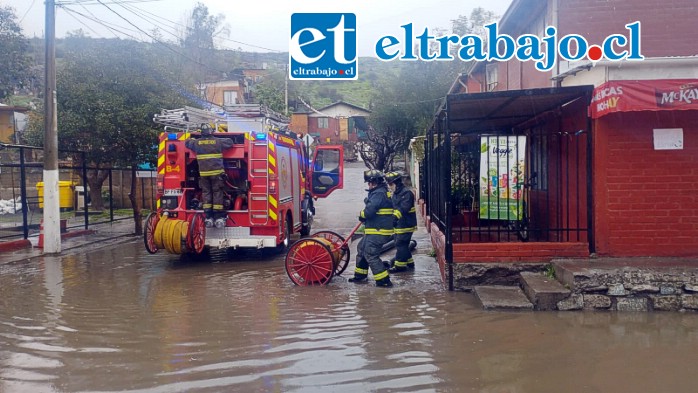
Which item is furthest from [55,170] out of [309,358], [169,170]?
[309,358]

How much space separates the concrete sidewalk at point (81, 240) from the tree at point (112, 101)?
2044mm

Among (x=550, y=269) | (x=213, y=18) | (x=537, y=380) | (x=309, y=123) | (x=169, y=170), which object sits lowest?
(x=537, y=380)

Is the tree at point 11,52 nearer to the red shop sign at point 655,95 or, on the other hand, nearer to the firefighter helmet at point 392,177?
the firefighter helmet at point 392,177

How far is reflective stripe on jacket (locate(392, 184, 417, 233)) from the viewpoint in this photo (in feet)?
34.7

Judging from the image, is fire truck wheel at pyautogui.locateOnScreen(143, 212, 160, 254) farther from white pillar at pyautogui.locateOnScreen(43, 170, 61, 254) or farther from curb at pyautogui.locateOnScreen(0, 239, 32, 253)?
curb at pyautogui.locateOnScreen(0, 239, 32, 253)

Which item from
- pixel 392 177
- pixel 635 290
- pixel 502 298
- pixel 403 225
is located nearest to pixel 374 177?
pixel 392 177

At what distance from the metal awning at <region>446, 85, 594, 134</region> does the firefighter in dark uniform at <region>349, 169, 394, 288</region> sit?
144 cm

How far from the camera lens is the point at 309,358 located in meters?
5.86

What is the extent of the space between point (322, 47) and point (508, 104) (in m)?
4.84

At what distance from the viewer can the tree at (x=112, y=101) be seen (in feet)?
52.7

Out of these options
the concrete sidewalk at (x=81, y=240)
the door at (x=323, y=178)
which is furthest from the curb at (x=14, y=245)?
the door at (x=323, y=178)

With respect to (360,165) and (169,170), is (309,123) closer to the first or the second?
(360,165)

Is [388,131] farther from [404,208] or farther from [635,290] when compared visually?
[635,290]

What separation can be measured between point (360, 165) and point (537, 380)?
42.4 metres
